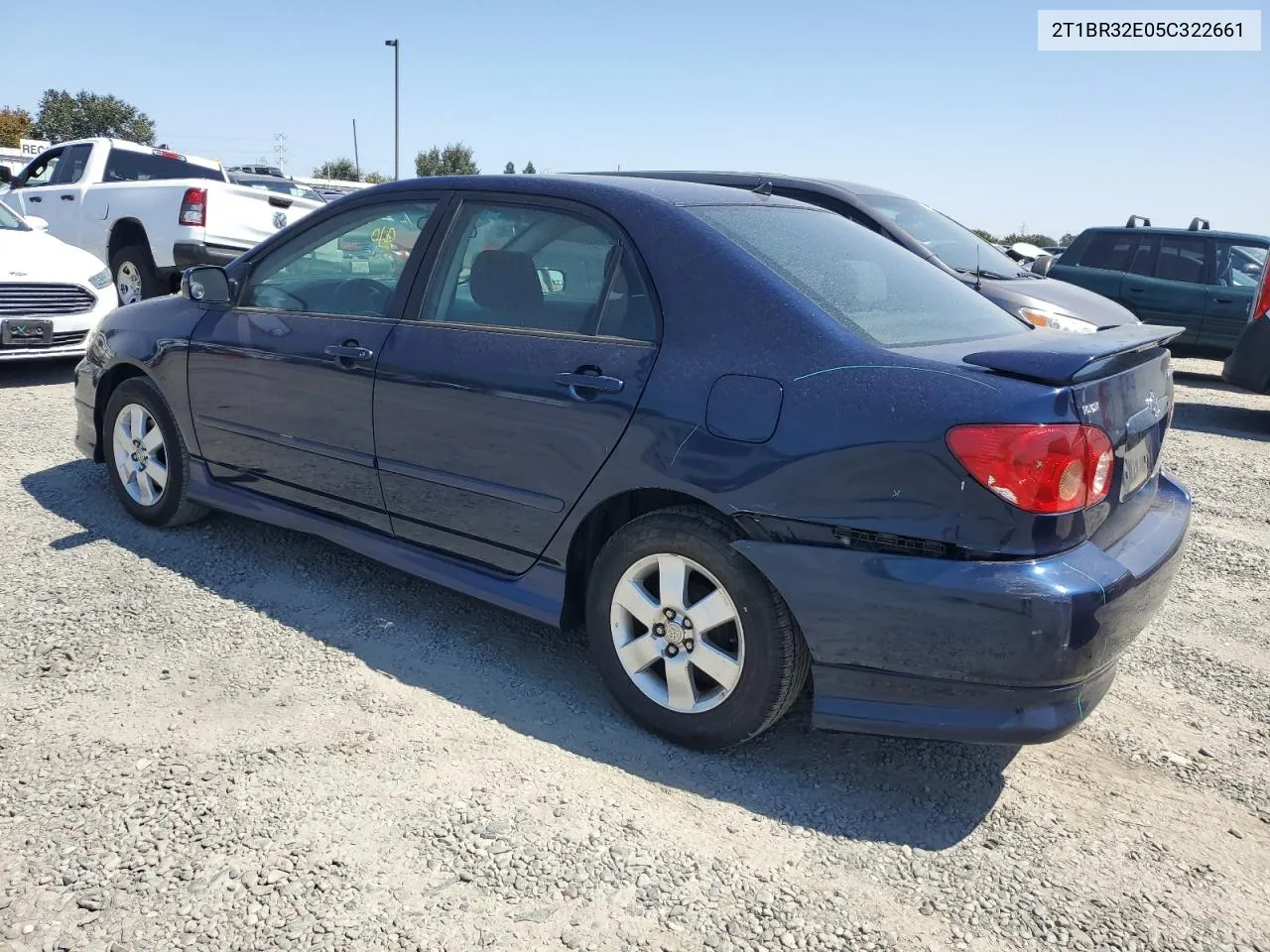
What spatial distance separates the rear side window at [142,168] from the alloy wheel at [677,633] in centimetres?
1025

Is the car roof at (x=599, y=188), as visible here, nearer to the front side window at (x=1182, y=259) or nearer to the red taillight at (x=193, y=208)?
the red taillight at (x=193, y=208)

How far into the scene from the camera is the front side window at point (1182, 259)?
37.2 ft

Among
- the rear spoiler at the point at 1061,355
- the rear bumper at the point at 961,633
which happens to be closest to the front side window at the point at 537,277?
the rear bumper at the point at 961,633

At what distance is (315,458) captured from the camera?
151 inches

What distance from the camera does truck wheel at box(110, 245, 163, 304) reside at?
10398mm

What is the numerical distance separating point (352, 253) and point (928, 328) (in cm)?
220

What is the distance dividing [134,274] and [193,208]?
124cm

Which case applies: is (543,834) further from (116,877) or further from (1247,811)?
(1247,811)

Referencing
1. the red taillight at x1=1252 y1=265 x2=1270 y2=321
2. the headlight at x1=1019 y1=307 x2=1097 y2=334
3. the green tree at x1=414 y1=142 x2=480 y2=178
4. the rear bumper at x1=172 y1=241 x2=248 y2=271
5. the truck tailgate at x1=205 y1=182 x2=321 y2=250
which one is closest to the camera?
the headlight at x1=1019 y1=307 x2=1097 y2=334

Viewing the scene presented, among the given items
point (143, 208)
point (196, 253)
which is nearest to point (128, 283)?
point (143, 208)

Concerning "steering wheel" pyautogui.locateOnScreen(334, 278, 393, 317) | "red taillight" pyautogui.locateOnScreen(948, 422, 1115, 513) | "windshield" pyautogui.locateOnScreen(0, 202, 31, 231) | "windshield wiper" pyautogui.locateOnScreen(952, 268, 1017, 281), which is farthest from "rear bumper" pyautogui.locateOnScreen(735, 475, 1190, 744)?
"windshield" pyautogui.locateOnScreen(0, 202, 31, 231)

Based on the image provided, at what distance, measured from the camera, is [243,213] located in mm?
10352

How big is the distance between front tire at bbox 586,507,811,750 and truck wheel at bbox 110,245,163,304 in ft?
29.8

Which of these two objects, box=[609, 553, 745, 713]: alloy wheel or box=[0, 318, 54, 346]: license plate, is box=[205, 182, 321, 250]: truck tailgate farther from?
box=[609, 553, 745, 713]: alloy wheel
